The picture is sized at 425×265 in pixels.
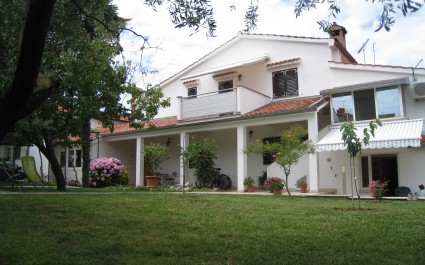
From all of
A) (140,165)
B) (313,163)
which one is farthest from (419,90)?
(140,165)

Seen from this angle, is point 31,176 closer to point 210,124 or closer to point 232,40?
point 210,124

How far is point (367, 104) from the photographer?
19.9 metres

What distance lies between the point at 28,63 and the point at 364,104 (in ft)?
60.3

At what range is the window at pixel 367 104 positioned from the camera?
757 inches

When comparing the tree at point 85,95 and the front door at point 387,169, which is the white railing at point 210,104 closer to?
the tree at point 85,95

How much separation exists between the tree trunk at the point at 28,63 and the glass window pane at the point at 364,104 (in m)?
18.0

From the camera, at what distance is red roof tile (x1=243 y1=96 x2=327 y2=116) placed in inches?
778

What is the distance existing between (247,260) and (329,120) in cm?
1754

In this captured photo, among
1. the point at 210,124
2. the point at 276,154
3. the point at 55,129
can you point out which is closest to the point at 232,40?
the point at 210,124

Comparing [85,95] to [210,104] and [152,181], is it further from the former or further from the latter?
[152,181]

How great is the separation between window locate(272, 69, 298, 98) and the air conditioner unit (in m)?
6.64

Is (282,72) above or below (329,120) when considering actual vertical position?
above

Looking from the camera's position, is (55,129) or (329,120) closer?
(55,129)

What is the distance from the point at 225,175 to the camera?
24453 mm
